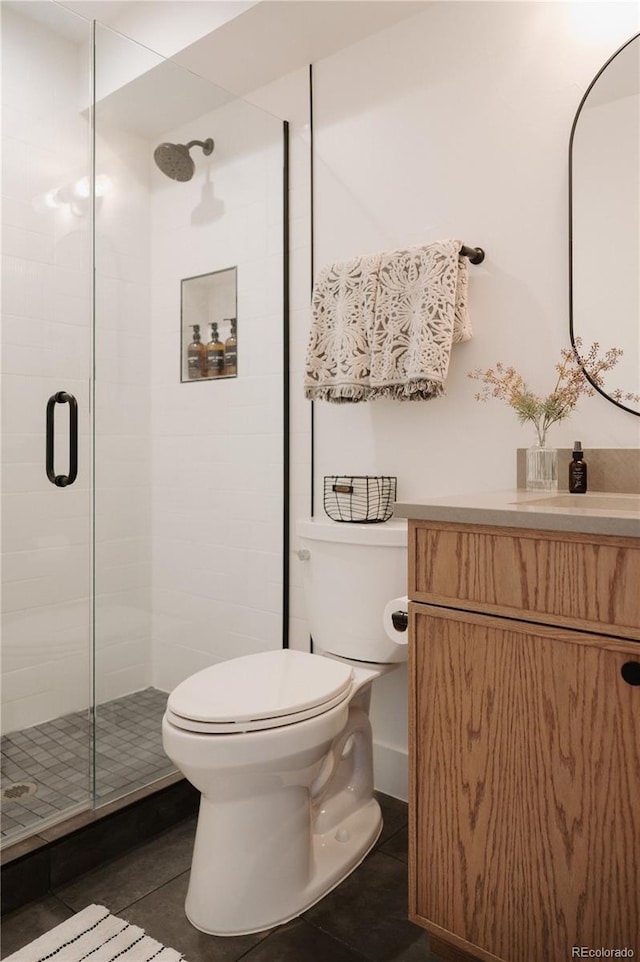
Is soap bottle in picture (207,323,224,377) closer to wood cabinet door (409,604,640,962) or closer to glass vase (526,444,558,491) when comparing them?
glass vase (526,444,558,491)

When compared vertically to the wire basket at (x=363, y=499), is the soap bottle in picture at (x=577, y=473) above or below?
above

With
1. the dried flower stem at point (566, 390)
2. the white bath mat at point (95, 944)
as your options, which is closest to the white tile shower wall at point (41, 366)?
the white bath mat at point (95, 944)

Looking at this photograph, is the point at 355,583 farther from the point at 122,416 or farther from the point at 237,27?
the point at 237,27

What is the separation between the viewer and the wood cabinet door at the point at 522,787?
99 centimetres

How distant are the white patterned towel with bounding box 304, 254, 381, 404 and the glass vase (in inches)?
20.0

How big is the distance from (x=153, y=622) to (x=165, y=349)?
0.81 metres

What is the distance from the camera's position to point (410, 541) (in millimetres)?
1200

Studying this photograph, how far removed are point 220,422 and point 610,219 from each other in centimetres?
123

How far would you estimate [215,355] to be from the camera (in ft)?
6.88

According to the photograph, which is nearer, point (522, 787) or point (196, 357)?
point (522, 787)

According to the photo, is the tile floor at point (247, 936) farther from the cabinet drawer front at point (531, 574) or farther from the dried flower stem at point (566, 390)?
the dried flower stem at point (566, 390)

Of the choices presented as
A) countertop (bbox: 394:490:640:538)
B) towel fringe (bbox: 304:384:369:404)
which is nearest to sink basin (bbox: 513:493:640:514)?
countertop (bbox: 394:490:640:538)

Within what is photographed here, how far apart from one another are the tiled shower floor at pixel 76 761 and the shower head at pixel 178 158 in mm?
1525

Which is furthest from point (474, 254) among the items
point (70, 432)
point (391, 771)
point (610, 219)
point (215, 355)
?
point (391, 771)
